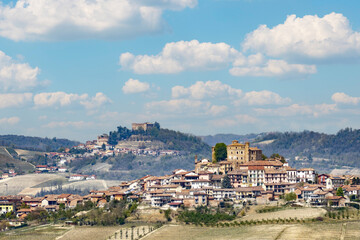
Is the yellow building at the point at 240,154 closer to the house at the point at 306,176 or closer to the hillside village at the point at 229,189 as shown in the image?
the hillside village at the point at 229,189

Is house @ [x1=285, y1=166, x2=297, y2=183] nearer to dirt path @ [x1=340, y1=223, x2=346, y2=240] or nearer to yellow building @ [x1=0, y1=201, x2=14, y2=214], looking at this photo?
dirt path @ [x1=340, y1=223, x2=346, y2=240]

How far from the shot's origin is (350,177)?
13412 centimetres

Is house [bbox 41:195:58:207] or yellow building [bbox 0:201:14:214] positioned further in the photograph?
house [bbox 41:195:58:207]

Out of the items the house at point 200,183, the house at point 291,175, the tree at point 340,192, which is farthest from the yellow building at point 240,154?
the tree at point 340,192

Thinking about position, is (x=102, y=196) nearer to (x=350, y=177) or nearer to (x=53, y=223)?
(x=53, y=223)

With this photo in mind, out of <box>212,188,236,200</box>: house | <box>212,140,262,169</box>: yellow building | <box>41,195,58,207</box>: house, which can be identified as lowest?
<box>41,195,58,207</box>: house

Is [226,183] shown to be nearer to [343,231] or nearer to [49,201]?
[343,231]

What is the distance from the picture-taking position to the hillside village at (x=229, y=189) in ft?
378

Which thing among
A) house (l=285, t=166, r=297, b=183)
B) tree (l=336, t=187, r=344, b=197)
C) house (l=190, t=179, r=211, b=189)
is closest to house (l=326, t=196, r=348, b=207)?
tree (l=336, t=187, r=344, b=197)

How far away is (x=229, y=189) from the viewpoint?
11931cm

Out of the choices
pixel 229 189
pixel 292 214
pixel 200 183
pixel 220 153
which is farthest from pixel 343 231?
pixel 220 153

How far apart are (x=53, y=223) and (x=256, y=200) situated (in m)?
34.3

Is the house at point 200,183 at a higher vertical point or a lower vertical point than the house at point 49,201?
higher

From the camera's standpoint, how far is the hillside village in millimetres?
115062
